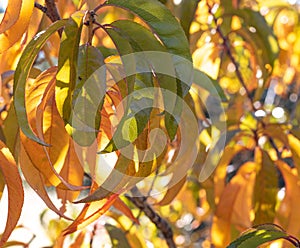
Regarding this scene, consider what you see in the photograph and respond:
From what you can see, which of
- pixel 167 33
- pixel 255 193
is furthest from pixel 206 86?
pixel 167 33

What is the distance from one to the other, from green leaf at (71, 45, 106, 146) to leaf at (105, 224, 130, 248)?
18.8 inches

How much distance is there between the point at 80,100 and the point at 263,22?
2.45 feet

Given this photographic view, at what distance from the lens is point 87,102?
637 mm

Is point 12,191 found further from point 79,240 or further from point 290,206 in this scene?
point 290,206

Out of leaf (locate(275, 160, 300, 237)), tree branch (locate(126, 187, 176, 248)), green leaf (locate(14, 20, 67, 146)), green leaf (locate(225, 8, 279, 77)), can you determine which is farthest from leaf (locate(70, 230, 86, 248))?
green leaf (locate(14, 20, 67, 146))

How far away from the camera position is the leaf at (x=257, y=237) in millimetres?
744

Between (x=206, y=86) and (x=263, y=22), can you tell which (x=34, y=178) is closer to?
(x=206, y=86)

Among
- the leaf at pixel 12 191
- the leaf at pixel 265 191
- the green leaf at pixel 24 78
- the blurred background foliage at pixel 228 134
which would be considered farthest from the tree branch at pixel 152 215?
the green leaf at pixel 24 78

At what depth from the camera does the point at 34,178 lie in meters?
0.77

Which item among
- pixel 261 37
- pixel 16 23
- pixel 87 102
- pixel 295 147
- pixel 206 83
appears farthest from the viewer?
pixel 261 37

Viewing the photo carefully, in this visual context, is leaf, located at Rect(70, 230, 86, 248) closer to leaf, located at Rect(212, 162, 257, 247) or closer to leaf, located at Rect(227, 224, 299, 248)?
leaf, located at Rect(212, 162, 257, 247)

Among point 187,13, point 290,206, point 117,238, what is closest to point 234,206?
point 290,206

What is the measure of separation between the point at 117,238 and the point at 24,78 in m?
0.53

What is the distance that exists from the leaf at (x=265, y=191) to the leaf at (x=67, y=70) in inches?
20.7
